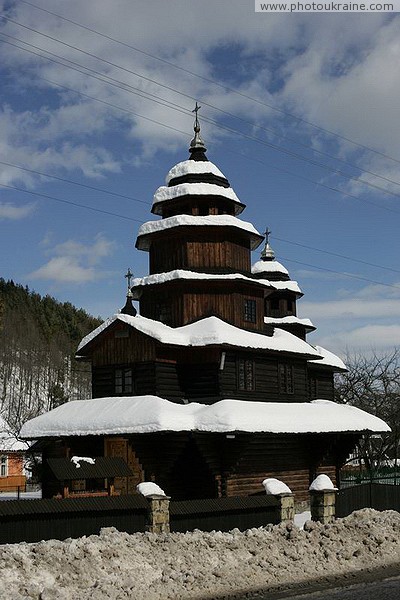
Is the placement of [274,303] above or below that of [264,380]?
above

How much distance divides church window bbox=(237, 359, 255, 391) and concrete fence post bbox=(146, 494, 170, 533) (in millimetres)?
11736

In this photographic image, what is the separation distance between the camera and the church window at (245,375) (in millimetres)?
28656

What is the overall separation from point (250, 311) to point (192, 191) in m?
5.62

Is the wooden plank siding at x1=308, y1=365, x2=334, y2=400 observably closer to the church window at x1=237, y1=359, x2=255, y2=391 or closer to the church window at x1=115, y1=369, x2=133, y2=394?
the church window at x1=237, y1=359, x2=255, y2=391

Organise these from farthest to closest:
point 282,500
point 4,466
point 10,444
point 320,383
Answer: point 4,466, point 10,444, point 320,383, point 282,500

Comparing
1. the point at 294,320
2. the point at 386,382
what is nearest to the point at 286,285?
the point at 294,320

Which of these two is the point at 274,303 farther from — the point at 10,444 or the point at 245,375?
the point at 10,444

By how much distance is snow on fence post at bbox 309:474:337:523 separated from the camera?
19.6m

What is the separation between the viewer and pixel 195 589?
14406 millimetres

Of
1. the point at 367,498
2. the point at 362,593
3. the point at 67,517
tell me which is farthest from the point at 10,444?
the point at 362,593

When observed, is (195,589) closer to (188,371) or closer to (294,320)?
(188,371)

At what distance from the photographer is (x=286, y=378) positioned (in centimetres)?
3100

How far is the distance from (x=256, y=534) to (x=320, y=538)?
158cm

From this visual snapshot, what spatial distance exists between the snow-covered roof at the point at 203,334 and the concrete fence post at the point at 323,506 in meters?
8.52
